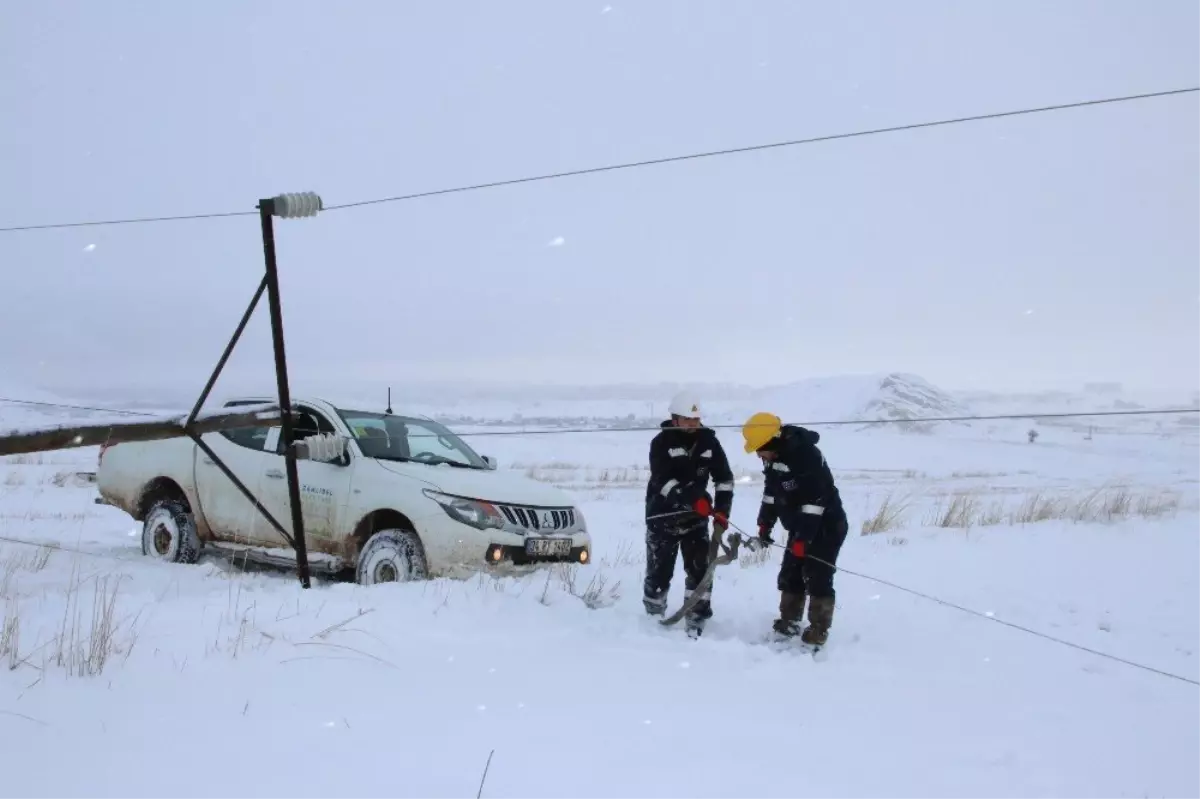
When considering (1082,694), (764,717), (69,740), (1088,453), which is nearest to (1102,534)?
(1082,694)

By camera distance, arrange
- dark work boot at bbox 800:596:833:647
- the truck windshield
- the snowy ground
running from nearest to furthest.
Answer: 1. the snowy ground
2. dark work boot at bbox 800:596:833:647
3. the truck windshield

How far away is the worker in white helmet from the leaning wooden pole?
329 centimetres

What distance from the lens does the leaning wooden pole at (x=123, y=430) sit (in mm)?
6980

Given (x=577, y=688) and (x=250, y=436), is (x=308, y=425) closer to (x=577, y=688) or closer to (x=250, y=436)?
(x=250, y=436)

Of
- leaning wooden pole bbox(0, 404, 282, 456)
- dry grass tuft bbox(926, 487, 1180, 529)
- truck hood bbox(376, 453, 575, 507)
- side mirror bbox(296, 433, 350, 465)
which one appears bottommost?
dry grass tuft bbox(926, 487, 1180, 529)

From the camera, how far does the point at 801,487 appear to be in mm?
5953

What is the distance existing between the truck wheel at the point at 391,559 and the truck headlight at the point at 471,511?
366 mm

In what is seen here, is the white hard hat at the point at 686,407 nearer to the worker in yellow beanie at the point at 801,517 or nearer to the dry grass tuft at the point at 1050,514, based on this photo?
the worker in yellow beanie at the point at 801,517

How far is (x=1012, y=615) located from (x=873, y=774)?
14.8 ft

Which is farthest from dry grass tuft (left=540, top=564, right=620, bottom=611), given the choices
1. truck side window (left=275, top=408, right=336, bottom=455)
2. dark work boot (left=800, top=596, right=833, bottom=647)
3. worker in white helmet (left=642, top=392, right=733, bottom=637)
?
truck side window (left=275, top=408, right=336, bottom=455)

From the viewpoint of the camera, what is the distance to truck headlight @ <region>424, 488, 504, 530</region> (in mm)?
6516

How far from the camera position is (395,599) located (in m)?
5.56

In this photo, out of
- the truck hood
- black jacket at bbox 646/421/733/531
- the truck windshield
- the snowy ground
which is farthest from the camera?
the truck windshield

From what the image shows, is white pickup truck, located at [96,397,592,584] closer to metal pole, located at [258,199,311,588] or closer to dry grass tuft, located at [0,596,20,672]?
metal pole, located at [258,199,311,588]
